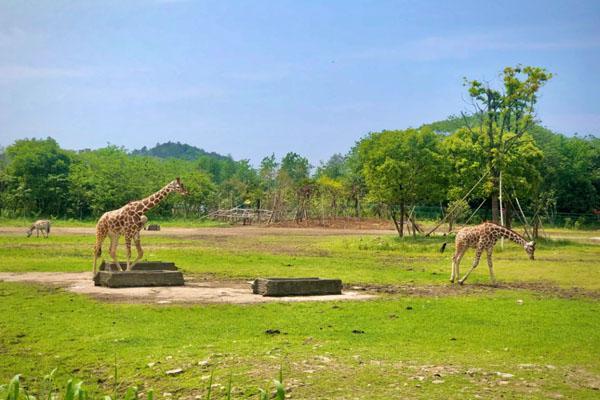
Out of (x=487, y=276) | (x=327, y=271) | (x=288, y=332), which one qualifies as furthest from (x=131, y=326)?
(x=487, y=276)

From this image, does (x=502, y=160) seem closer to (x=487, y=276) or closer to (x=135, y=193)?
(x=487, y=276)

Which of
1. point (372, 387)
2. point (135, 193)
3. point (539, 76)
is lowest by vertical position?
point (372, 387)

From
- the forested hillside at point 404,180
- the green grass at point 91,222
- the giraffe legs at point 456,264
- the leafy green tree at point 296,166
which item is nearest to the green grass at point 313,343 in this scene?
the giraffe legs at point 456,264

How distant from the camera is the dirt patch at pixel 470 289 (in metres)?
18.7

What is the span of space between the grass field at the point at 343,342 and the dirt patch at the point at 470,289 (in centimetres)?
5

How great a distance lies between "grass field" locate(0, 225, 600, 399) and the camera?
9523 mm

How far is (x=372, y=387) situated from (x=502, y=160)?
31579 mm

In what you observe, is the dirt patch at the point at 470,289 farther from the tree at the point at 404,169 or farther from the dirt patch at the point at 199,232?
the dirt patch at the point at 199,232

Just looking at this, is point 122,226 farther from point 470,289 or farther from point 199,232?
point 199,232

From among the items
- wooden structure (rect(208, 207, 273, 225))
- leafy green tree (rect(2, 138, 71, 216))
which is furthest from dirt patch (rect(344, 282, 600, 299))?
leafy green tree (rect(2, 138, 71, 216))

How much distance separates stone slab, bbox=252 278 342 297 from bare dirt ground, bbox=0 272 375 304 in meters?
0.21

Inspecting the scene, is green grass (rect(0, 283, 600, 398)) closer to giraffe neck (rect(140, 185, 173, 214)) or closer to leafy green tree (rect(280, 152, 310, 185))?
giraffe neck (rect(140, 185, 173, 214))

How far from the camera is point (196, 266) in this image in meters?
25.4

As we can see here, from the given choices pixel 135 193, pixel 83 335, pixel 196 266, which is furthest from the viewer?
pixel 135 193
